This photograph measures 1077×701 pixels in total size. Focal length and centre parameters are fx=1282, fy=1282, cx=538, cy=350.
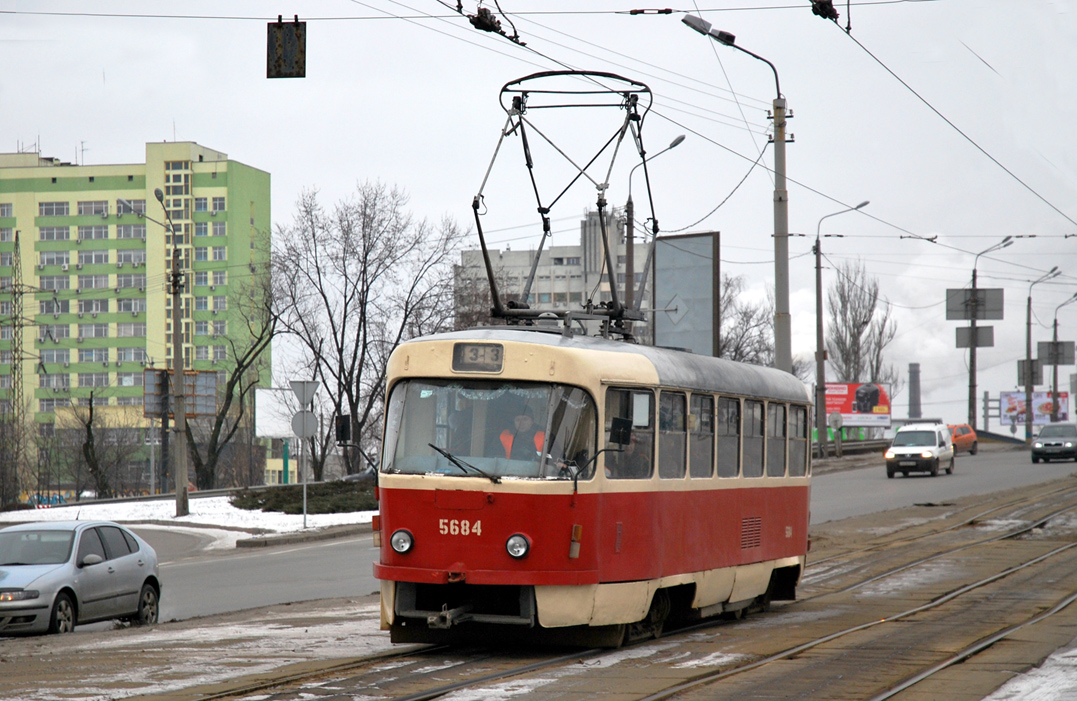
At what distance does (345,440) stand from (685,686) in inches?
142

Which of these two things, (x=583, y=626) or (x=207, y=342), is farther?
(x=207, y=342)

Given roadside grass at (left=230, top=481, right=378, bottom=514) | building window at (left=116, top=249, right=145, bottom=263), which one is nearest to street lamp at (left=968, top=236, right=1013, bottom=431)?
roadside grass at (left=230, top=481, right=378, bottom=514)

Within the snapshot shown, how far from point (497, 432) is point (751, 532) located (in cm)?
414

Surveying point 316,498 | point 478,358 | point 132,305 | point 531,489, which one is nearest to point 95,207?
point 132,305

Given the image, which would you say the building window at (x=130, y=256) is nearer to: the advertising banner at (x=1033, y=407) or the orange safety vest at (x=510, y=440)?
the advertising banner at (x=1033, y=407)

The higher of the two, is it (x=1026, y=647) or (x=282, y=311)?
(x=282, y=311)

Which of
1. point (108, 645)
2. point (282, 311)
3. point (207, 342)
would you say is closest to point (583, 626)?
point (108, 645)

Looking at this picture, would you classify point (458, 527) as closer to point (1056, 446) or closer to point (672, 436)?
point (672, 436)

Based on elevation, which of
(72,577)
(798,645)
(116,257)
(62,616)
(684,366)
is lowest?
(62,616)

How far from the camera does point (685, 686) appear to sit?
329 inches

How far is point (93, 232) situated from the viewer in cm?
9950

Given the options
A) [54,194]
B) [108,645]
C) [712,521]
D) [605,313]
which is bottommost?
[108,645]

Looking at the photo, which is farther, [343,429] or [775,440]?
[775,440]

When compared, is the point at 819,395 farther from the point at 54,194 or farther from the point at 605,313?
the point at 54,194
